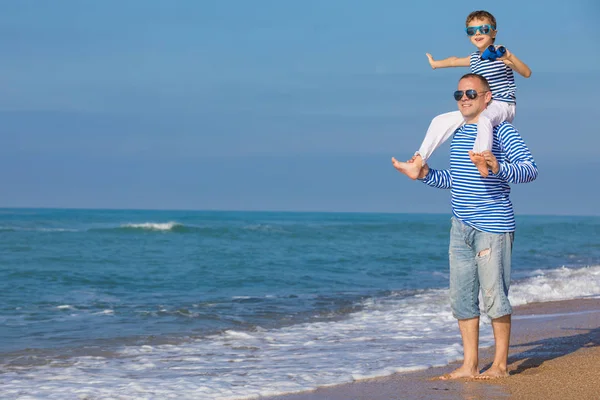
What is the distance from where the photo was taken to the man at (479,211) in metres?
4.50

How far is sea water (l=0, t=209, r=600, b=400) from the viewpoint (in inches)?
217

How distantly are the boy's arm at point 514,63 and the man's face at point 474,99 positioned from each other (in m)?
0.26

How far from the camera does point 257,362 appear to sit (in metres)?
6.09

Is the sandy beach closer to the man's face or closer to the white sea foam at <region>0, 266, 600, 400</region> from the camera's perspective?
the white sea foam at <region>0, 266, 600, 400</region>

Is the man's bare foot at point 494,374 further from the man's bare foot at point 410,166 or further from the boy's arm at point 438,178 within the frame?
the man's bare foot at point 410,166

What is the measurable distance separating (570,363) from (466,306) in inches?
38.9

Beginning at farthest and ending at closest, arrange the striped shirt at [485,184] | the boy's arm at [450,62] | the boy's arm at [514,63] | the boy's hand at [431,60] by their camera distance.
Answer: the boy's hand at [431,60]
the boy's arm at [450,62]
the boy's arm at [514,63]
the striped shirt at [485,184]

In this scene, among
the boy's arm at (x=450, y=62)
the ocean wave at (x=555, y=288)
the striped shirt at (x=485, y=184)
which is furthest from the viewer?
the ocean wave at (x=555, y=288)

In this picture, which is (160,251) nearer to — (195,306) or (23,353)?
(195,306)

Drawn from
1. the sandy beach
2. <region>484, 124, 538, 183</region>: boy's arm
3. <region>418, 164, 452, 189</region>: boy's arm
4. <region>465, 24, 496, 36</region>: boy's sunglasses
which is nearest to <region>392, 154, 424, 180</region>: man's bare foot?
<region>418, 164, 452, 189</region>: boy's arm

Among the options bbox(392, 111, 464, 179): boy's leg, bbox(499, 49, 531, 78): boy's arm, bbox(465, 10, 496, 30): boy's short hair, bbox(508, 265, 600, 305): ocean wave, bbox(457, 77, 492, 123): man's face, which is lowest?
bbox(508, 265, 600, 305): ocean wave

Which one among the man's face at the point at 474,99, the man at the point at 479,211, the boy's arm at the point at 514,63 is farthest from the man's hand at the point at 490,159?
the boy's arm at the point at 514,63

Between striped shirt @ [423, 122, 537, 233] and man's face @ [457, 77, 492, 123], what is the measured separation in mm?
105

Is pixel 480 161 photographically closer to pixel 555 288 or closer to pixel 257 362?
pixel 257 362
